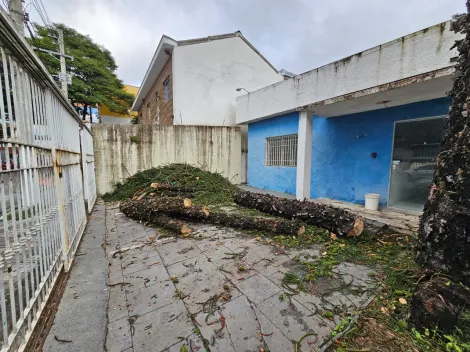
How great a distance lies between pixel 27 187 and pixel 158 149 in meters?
6.15

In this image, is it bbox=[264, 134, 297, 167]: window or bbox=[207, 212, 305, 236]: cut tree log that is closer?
bbox=[207, 212, 305, 236]: cut tree log

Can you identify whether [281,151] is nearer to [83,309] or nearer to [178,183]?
[178,183]

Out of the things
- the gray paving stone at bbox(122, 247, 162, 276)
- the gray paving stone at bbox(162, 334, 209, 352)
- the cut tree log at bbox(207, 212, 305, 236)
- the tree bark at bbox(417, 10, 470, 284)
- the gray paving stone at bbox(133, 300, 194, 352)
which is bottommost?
the gray paving stone at bbox(122, 247, 162, 276)

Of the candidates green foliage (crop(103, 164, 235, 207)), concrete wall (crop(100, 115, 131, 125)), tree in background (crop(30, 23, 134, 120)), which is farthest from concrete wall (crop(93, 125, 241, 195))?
concrete wall (crop(100, 115, 131, 125))

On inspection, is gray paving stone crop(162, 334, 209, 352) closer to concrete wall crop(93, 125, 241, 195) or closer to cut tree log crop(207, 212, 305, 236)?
cut tree log crop(207, 212, 305, 236)

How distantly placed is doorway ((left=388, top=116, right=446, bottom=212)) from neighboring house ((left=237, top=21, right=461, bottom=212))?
0.7 inches

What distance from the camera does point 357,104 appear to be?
Answer: 15.4ft

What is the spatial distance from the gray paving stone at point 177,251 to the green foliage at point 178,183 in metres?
2.55

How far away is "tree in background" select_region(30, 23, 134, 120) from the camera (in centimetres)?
1366

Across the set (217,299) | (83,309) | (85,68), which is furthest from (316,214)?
(85,68)

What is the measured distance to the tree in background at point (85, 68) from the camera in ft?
44.8

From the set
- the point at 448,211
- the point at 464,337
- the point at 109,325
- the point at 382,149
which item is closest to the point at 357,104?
the point at 382,149

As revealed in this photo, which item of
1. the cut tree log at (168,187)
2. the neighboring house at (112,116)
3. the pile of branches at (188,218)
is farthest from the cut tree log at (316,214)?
the neighboring house at (112,116)

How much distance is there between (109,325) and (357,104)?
5830 millimetres
